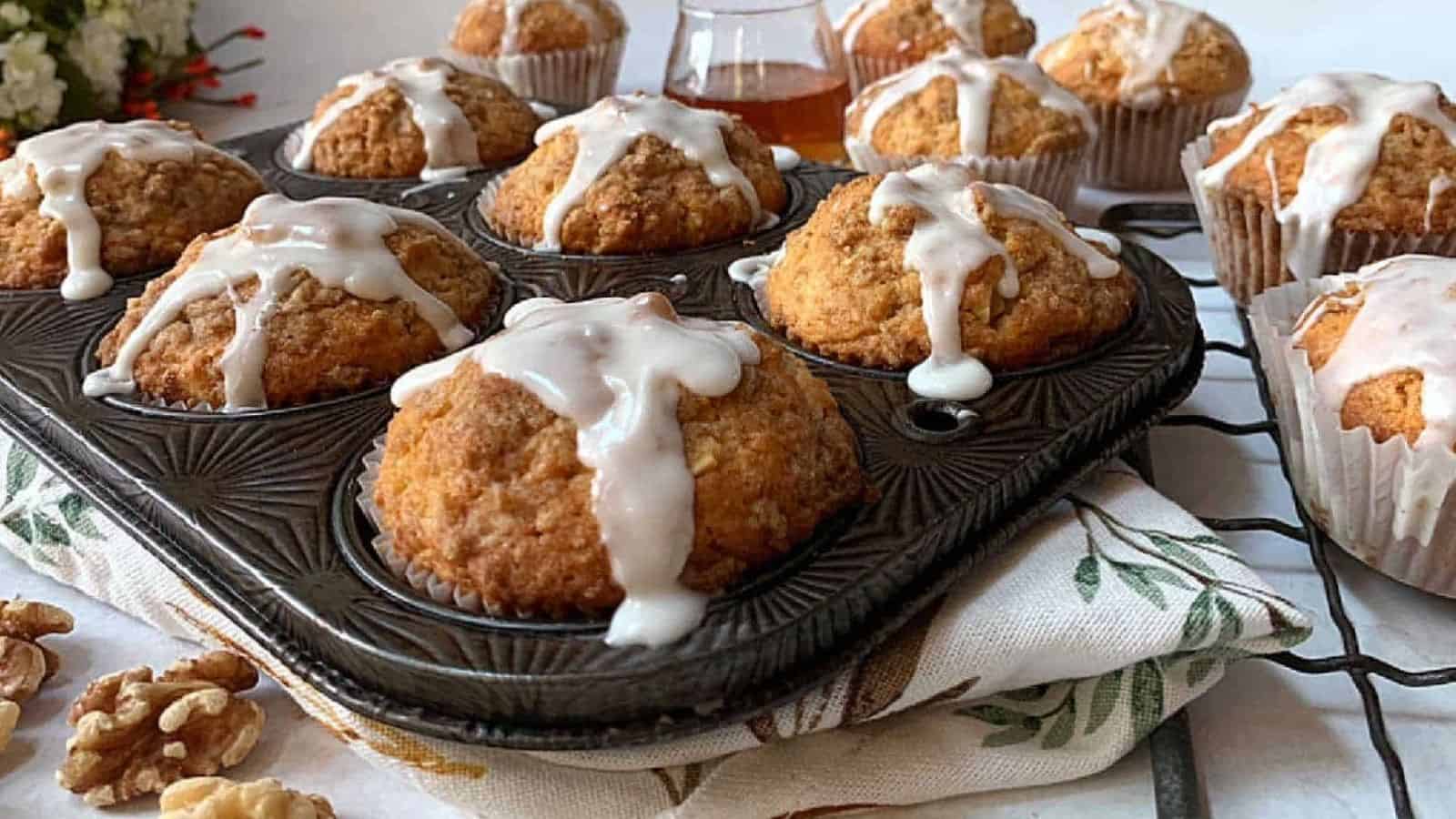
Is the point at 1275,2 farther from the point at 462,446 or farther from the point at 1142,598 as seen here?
the point at 462,446

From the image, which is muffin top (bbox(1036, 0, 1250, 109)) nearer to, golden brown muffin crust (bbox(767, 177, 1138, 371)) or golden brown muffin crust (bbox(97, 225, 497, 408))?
golden brown muffin crust (bbox(767, 177, 1138, 371))

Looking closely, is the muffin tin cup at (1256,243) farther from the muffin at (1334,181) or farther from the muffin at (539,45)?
the muffin at (539,45)

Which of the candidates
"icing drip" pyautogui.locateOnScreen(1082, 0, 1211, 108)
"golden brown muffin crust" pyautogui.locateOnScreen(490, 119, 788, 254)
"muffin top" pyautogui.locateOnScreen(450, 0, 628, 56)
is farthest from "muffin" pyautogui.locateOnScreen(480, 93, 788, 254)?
"muffin top" pyautogui.locateOnScreen(450, 0, 628, 56)

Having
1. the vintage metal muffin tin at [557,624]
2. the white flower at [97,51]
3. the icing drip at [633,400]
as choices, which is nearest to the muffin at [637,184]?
the vintage metal muffin tin at [557,624]

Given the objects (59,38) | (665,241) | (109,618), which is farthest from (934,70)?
(59,38)

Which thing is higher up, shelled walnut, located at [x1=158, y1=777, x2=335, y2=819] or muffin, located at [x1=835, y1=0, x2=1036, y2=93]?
shelled walnut, located at [x1=158, y1=777, x2=335, y2=819]
